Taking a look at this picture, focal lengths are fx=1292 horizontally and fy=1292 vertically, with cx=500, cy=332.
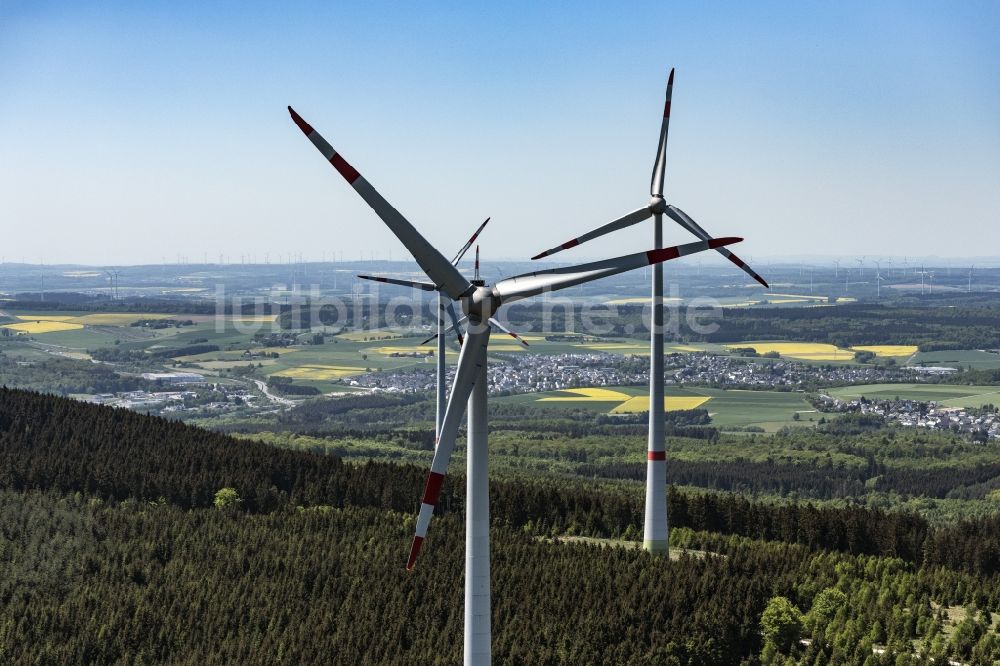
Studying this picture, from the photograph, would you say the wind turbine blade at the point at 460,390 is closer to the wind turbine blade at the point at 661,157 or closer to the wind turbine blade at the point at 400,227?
the wind turbine blade at the point at 400,227

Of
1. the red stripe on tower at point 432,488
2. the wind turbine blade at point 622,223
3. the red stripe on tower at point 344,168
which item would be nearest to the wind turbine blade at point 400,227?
the red stripe on tower at point 344,168

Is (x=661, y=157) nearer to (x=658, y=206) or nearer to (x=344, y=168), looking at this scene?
(x=658, y=206)

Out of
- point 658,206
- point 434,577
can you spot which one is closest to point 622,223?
point 658,206

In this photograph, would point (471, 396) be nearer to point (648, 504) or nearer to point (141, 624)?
point (648, 504)

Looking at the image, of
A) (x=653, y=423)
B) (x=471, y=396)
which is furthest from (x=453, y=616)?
(x=471, y=396)

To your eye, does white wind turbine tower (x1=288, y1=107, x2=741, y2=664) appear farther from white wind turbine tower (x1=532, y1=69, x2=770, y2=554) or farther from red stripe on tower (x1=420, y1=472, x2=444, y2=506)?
white wind turbine tower (x1=532, y1=69, x2=770, y2=554)

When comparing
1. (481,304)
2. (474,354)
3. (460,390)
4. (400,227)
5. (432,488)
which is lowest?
(432,488)
